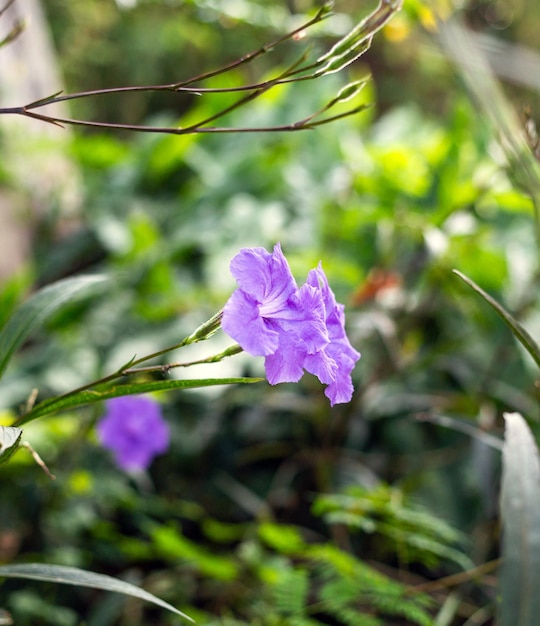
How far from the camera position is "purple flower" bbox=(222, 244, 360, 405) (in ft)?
1.94

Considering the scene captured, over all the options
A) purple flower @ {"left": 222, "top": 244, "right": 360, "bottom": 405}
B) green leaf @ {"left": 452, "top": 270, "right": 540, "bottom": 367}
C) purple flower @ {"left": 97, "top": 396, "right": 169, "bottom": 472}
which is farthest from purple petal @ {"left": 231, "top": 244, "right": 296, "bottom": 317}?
purple flower @ {"left": 97, "top": 396, "right": 169, "bottom": 472}

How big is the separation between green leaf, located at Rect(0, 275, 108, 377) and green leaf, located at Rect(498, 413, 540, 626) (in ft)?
1.58

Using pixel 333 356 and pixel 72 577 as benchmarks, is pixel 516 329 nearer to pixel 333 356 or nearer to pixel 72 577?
pixel 333 356

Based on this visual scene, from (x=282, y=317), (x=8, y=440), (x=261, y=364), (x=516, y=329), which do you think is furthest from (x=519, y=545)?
(x=261, y=364)

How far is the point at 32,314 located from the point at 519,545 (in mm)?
528

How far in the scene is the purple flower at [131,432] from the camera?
1.58 metres

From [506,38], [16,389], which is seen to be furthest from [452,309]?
[506,38]

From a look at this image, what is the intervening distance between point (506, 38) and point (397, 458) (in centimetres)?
816

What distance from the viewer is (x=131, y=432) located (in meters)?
1.59

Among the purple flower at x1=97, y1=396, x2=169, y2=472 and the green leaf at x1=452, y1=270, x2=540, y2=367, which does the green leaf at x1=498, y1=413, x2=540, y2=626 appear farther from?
the purple flower at x1=97, y1=396, x2=169, y2=472

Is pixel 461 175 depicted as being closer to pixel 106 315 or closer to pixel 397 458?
pixel 397 458

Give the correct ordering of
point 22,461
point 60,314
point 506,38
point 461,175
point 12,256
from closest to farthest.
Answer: point 22,461 → point 60,314 → point 461,175 → point 12,256 → point 506,38

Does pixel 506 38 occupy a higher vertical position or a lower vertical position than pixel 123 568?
lower

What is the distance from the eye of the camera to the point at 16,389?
1.99 m
